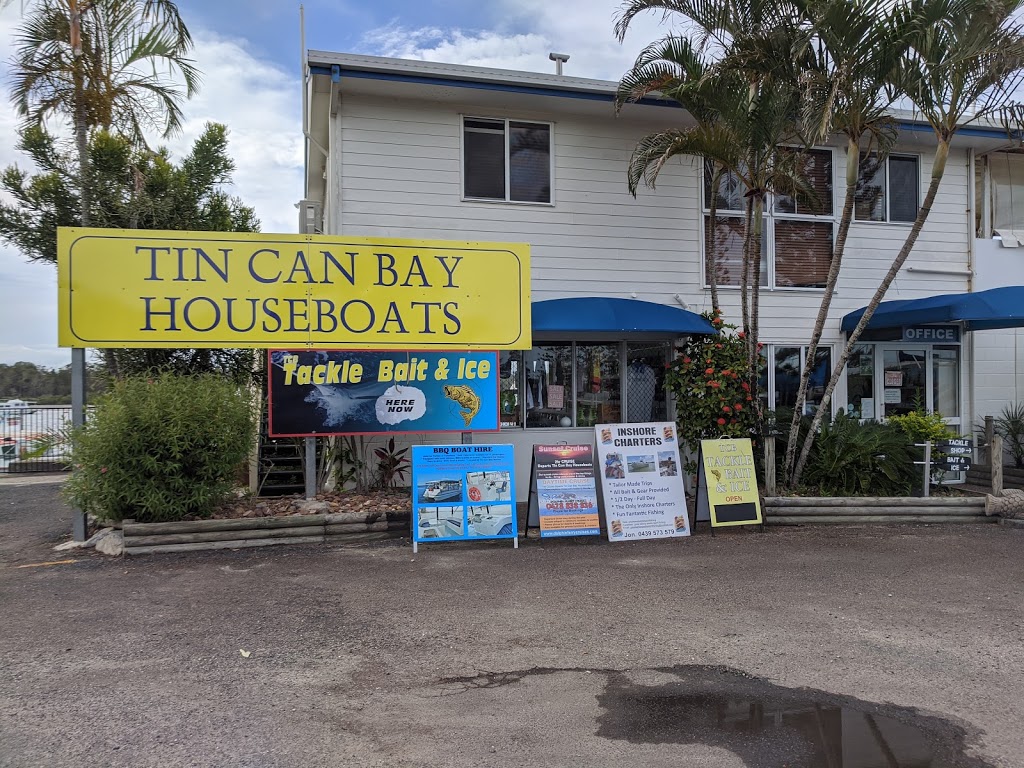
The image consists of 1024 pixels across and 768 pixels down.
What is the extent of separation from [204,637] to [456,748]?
2.47m

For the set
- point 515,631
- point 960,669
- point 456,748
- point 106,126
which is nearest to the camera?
point 456,748

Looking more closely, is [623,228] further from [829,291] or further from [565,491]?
[565,491]

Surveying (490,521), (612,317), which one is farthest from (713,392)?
(490,521)

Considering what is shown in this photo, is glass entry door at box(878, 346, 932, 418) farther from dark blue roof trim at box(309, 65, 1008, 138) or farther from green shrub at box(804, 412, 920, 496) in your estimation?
dark blue roof trim at box(309, 65, 1008, 138)

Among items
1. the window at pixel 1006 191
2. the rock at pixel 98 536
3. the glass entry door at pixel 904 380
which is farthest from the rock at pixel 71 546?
the window at pixel 1006 191

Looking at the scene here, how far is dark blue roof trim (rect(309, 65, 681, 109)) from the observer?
9617 mm

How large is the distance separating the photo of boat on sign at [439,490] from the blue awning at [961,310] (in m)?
6.35

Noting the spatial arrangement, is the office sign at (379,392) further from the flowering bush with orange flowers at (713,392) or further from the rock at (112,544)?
the flowering bush with orange flowers at (713,392)

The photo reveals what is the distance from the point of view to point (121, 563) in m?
7.28

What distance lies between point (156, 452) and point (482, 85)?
20.5ft

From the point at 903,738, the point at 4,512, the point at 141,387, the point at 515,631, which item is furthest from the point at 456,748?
the point at 4,512

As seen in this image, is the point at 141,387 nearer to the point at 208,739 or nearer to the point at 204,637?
the point at 204,637

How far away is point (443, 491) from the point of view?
7953 millimetres

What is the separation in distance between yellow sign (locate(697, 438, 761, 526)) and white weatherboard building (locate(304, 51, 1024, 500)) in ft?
5.91
